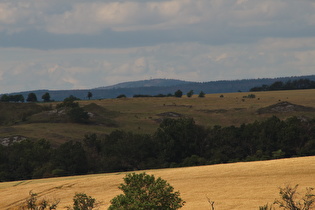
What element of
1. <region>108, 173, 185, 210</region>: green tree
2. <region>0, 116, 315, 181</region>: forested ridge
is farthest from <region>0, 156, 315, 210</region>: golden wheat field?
<region>0, 116, 315, 181</region>: forested ridge

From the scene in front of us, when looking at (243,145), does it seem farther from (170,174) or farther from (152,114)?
(152,114)

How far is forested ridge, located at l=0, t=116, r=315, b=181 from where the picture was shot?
9625 cm

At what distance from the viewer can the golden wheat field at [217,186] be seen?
49.1m

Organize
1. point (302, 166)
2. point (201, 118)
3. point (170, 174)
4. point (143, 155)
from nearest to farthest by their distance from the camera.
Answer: point (302, 166)
point (170, 174)
point (143, 155)
point (201, 118)

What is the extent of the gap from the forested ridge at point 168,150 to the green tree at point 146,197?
55478 mm

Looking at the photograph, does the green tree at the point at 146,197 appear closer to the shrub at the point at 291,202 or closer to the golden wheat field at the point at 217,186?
the shrub at the point at 291,202

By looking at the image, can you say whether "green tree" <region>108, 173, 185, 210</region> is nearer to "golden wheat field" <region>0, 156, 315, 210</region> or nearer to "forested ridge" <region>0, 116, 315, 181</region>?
"golden wheat field" <region>0, 156, 315, 210</region>

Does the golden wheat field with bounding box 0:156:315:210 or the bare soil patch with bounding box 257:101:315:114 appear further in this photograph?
the bare soil patch with bounding box 257:101:315:114

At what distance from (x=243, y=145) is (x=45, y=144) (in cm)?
3821

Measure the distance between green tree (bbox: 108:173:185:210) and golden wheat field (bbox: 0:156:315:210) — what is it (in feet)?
35.8

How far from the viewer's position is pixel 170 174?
6819cm

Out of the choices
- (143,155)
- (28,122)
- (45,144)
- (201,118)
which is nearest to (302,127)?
(143,155)

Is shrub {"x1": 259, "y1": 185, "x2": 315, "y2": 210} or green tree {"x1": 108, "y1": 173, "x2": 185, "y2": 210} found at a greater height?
green tree {"x1": 108, "y1": 173, "x2": 185, "y2": 210}

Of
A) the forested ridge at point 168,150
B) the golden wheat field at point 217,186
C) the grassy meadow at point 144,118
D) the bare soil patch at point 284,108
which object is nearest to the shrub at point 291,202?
the golden wheat field at point 217,186
